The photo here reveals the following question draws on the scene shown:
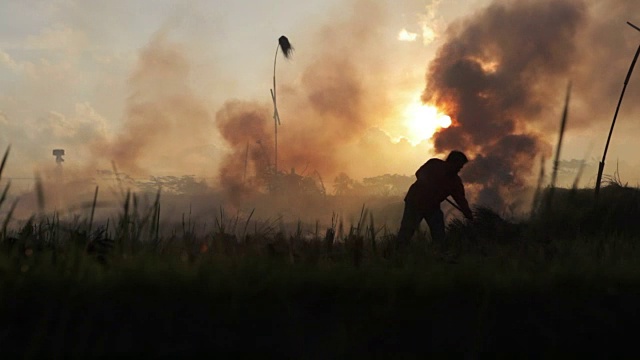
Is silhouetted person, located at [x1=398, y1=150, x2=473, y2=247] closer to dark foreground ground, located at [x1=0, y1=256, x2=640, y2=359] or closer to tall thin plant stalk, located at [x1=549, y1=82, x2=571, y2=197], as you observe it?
tall thin plant stalk, located at [x1=549, y1=82, x2=571, y2=197]

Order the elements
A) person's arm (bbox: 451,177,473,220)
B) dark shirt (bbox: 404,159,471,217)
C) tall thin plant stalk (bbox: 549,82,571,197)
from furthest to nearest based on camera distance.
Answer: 1. dark shirt (bbox: 404,159,471,217)
2. person's arm (bbox: 451,177,473,220)
3. tall thin plant stalk (bbox: 549,82,571,197)

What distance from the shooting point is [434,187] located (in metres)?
11.6

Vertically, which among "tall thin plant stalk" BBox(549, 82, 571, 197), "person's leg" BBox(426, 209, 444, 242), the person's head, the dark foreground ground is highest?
the person's head

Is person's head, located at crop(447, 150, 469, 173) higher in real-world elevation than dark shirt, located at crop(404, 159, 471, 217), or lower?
higher

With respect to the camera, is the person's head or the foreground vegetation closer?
the foreground vegetation

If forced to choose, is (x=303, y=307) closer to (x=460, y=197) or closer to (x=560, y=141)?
(x=560, y=141)

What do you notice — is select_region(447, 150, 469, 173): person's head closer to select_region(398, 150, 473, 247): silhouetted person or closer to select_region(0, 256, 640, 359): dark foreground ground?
select_region(398, 150, 473, 247): silhouetted person

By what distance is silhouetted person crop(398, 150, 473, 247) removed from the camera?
449 inches

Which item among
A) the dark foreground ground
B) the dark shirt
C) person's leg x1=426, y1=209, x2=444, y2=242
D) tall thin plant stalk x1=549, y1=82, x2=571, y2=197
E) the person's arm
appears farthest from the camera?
person's leg x1=426, y1=209, x2=444, y2=242

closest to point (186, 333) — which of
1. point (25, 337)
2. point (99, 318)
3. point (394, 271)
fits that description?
point (99, 318)

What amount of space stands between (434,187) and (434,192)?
9cm

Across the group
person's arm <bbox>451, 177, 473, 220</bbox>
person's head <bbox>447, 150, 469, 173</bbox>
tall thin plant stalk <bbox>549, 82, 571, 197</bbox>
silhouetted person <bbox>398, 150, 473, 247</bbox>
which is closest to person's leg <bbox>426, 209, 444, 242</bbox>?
silhouetted person <bbox>398, 150, 473, 247</bbox>

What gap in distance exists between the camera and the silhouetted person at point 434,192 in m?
11.4

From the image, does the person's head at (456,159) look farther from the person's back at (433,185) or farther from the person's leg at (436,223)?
the person's leg at (436,223)
